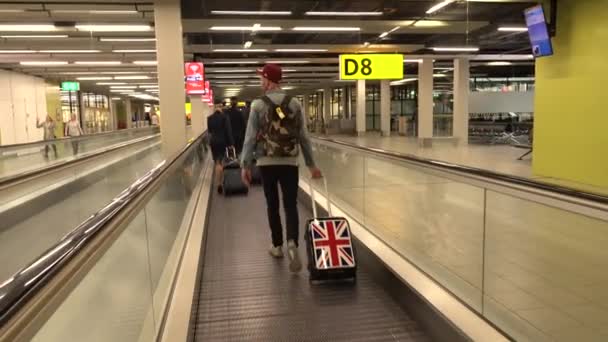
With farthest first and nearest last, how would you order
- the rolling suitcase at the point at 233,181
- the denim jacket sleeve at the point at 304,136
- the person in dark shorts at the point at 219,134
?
the person in dark shorts at the point at 219,134 < the rolling suitcase at the point at 233,181 < the denim jacket sleeve at the point at 304,136

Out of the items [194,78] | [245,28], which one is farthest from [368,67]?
[194,78]

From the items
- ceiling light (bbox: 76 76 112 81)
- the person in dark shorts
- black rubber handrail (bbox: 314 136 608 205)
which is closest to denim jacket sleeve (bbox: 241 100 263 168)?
black rubber handrail (bbox: 314 136 608 205)

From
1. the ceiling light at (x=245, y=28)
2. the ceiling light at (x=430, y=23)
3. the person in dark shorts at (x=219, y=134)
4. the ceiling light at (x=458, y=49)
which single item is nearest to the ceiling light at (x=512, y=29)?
the ceiling light at (x=430, y=23)

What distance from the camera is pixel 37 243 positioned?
7469 millimetres

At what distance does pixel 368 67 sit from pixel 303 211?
875 centimetres

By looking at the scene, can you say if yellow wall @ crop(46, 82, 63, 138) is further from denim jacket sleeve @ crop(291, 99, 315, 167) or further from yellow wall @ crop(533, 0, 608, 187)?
denim jacket sleeve @ crop(291, 99, 315, 167)

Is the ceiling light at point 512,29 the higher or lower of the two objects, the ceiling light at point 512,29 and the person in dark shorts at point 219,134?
the higher

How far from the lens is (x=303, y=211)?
7371 mm

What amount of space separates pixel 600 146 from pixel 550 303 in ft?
24.3

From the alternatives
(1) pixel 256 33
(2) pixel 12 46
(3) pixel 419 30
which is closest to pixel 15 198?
(1) pixel 256 33

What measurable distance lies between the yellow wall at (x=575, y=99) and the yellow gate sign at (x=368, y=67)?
14.5 ft

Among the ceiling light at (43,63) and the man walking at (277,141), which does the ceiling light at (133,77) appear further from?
the man walking at (277,141)

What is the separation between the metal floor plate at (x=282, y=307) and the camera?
11.0 feet

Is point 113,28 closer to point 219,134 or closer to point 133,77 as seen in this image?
point 219,134
